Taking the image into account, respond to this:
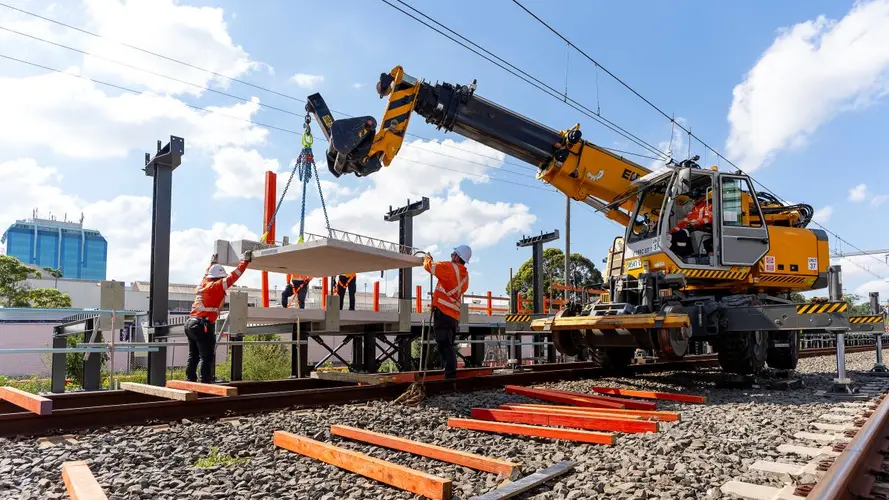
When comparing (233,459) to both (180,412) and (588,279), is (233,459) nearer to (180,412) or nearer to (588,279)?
(180,412)

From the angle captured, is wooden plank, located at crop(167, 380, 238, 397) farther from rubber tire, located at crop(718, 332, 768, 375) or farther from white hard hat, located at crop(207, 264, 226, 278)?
rubber tire, located at crop(718, 332, 768, 375)

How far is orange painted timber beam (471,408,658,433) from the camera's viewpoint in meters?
4.95

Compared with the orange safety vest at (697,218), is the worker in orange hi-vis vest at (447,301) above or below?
below

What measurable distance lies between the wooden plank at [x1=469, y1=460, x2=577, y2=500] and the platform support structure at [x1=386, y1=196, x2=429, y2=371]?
8.78 metres

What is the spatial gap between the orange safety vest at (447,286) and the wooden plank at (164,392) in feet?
10.5

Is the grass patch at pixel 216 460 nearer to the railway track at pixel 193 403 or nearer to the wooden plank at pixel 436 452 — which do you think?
the wooden plank at pixel 436 452

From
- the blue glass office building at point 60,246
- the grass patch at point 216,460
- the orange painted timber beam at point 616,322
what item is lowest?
the grass patch at point 216,460

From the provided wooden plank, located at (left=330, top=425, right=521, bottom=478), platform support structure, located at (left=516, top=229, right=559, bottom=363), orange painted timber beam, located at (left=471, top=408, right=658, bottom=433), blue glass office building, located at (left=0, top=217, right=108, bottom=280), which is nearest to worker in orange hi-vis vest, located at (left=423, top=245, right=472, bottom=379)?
orange painted timber beam, located at (left=471, top=408, right=658, bottom=433)

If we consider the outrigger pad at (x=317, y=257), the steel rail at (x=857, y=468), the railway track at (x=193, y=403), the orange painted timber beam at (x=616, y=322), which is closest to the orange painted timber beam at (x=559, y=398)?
the railway track at (x=193, y=403)

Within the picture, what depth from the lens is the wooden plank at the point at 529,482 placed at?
3.09 m

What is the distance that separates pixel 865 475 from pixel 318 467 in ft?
11.7

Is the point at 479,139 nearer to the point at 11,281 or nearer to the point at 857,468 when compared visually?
the point at 857,468

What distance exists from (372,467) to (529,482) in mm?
975

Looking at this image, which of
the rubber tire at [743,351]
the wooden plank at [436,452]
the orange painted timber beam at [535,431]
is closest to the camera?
the wooden plank at [436,452]
